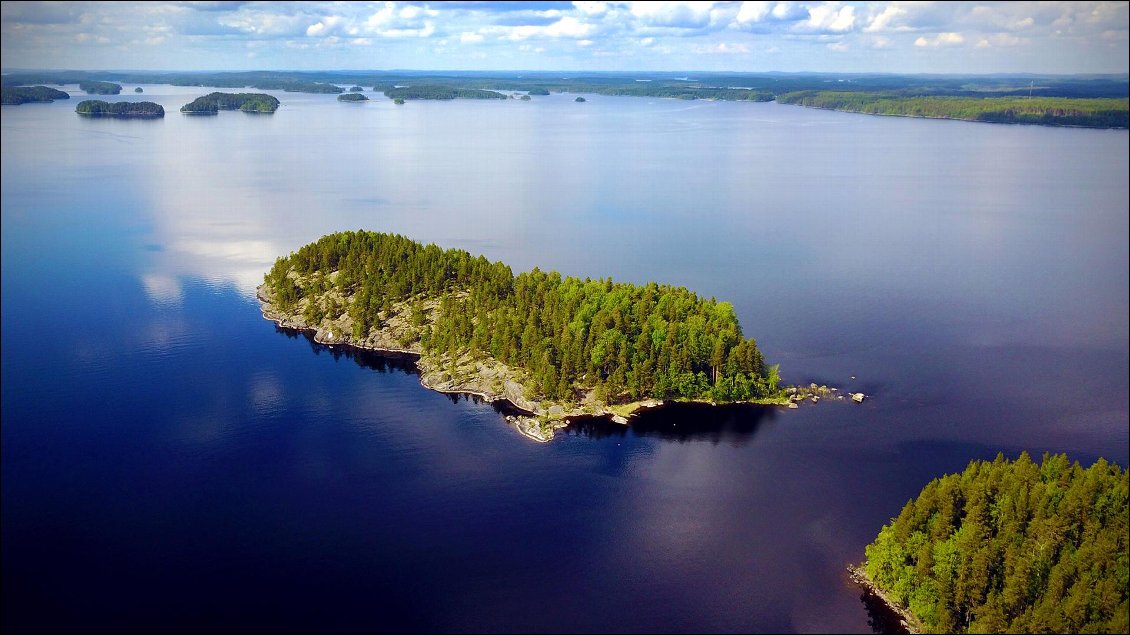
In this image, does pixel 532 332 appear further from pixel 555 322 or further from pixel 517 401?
pixel 517 401

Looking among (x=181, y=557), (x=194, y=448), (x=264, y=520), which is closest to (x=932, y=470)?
(x=264, y=520)

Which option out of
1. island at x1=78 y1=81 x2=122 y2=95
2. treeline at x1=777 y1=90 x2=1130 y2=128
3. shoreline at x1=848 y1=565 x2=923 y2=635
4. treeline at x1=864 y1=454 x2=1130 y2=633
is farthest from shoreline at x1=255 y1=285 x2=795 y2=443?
treeline at x1=777 y1=90 x2=1130 y2=128

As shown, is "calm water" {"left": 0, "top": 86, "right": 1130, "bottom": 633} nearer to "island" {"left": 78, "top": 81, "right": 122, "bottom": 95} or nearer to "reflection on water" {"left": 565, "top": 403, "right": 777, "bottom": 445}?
"reflection on water" {"left": 565, "top": 403, "right": 777, "bottom": 445}

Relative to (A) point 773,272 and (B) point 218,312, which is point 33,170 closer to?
(B) point 218,312

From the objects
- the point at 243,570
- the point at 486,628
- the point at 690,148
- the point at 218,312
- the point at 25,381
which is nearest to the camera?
the point at 486,628

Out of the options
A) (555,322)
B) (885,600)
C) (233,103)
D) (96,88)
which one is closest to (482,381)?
(555,322)

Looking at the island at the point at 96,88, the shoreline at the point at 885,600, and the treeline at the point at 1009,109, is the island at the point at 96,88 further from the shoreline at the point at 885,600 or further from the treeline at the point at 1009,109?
the treeline at the point at 1009,109
